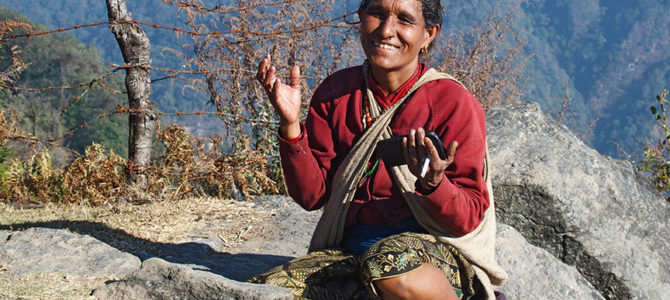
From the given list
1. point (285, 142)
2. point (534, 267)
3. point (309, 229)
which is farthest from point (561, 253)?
point (285, 142)

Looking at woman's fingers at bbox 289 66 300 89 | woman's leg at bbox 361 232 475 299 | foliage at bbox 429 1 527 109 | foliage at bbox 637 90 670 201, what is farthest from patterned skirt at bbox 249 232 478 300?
foliage at bbox 429 1 527 109

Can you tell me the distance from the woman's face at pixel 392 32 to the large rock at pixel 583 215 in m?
1.66

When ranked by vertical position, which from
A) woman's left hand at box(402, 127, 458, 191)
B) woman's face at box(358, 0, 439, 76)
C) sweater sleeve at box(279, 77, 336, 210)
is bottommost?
sweater sleeve at box(279, 77, 336, 210)

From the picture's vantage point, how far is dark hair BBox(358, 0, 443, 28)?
2.97 metres

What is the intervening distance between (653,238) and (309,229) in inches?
88.5

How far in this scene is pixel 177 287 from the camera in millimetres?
2920

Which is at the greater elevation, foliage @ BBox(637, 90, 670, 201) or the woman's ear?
the woman's ear

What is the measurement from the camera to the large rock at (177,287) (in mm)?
2734

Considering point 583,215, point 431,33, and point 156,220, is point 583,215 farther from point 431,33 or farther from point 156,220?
point 156,220

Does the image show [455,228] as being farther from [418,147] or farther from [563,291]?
[563,291]

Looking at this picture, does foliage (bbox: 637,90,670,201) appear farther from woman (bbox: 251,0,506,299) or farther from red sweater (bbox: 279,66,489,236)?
red sweater (bbox: 279,66,489,236)

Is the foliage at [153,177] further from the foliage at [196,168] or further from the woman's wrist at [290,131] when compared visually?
the woman's wrist at [290,131]

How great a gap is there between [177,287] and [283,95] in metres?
0.91

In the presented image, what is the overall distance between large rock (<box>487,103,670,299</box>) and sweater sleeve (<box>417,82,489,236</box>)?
60.9 inches
